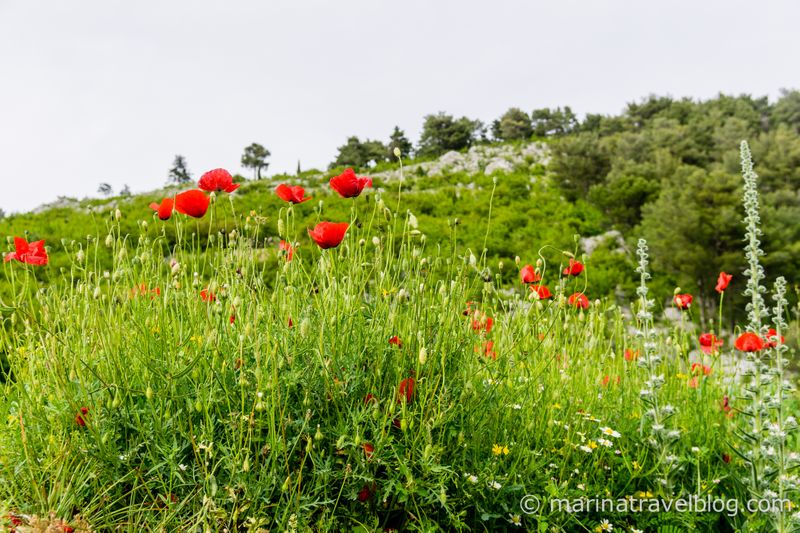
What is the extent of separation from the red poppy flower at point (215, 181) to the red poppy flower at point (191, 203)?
3.4 inches

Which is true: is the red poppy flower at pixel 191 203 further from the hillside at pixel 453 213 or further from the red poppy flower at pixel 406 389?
the hillside at pixel 453 213

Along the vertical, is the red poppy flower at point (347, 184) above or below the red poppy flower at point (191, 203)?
above

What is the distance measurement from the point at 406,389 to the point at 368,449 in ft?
0.75

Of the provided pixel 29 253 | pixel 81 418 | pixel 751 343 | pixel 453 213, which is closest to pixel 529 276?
pixel 751 343

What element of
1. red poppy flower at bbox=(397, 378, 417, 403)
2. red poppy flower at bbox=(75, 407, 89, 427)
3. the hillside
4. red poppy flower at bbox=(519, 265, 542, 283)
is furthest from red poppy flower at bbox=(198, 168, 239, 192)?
the hillside

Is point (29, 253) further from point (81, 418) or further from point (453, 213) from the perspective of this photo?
point (453, 213)

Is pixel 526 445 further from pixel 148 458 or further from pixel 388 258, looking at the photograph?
pixel 148 458

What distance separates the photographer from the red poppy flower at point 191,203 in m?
1.83

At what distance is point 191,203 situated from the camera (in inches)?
73.4

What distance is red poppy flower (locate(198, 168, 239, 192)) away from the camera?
78.0 inches

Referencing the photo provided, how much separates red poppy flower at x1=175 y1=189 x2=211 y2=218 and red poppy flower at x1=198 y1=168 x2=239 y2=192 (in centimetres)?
9

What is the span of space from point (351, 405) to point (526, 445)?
2.62 ft

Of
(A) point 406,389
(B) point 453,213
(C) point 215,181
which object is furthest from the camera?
(B) point 453,213

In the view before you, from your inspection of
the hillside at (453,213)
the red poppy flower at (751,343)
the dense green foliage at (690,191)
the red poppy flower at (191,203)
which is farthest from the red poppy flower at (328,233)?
the hillside at (453,213)
